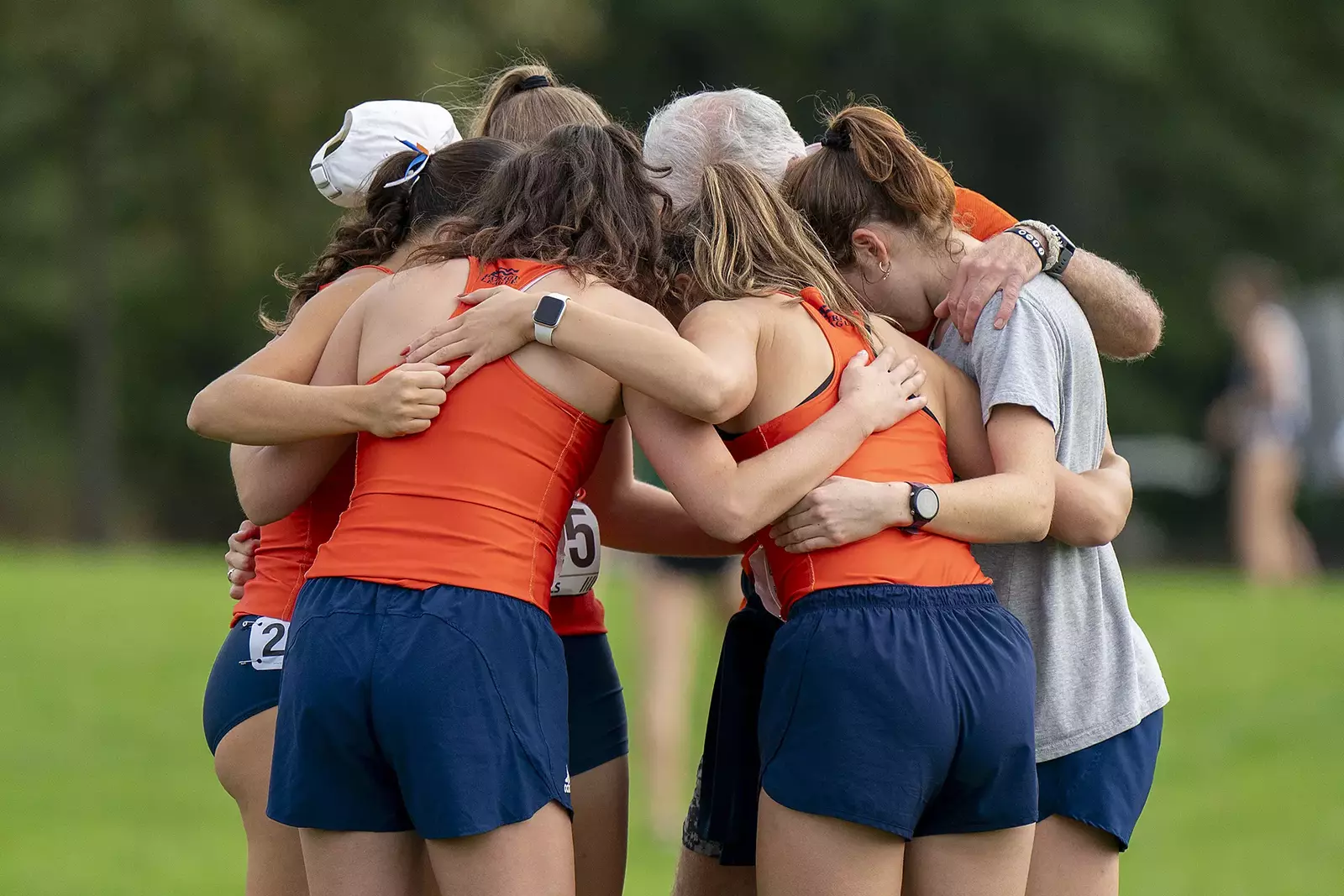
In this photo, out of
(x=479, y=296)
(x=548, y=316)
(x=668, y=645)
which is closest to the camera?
(x=548, y=316)

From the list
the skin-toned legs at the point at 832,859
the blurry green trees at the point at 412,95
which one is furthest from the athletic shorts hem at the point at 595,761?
the blurry green trees at the point at 412,95

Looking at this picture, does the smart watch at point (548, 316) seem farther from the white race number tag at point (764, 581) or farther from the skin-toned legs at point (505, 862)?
the skin-toned legs at point (505, 862)

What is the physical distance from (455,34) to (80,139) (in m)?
5.15

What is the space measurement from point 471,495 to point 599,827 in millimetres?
953

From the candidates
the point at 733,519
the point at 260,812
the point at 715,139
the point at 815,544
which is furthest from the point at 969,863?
the point at 715,139

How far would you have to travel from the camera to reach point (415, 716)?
8.04 ft

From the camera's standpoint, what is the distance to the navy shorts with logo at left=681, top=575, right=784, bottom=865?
119 inches

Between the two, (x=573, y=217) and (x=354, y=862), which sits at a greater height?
(x=573, y=217)

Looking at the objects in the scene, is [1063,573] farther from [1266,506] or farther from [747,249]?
[1266,506]

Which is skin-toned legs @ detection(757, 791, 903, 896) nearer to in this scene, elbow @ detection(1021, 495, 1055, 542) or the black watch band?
elbow @ detection(1021, 495, 1055, 542)

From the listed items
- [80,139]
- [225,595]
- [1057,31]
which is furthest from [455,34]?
[225,595]

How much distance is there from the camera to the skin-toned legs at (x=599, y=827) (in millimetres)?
3162

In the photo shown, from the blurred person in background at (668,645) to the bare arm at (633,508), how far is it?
2997 millimetres

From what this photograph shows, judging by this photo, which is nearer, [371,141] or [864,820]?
[864,820]
